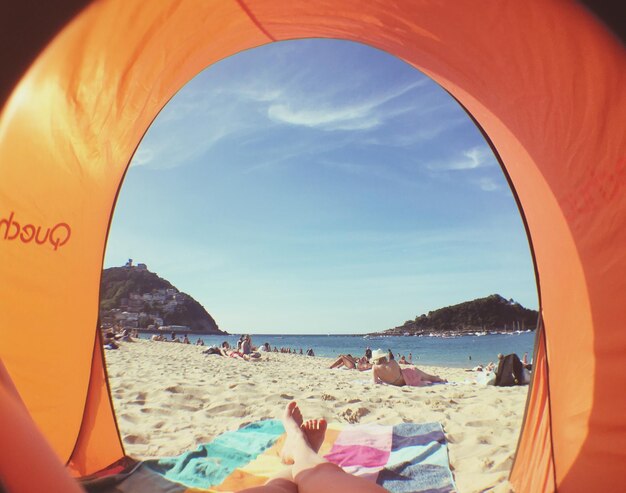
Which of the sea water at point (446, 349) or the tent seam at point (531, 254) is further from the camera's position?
the sea water at point (446, 349)

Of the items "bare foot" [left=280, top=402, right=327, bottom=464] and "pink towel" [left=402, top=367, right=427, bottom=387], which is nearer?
"bare foot" [left=280, top=402, right=327, bottom=464]

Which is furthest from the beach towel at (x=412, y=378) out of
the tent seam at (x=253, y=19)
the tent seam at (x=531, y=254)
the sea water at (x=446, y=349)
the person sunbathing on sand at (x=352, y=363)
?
the sea water at (x=446, y=349)

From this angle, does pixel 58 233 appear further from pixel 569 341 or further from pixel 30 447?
pixel 569 341

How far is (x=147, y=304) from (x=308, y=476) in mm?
71103

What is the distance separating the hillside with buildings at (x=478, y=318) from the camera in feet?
206

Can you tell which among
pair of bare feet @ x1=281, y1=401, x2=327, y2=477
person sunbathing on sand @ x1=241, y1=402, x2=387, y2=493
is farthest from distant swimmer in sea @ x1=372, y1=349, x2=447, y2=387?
person sunbathing on sand @ x1=241, y1=402, x2=387, y2=493

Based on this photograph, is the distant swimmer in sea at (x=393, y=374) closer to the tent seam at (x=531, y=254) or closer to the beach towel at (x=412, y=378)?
the beach towel at (x=412, y=378)

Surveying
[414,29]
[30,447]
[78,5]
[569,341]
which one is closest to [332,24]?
[414,29]

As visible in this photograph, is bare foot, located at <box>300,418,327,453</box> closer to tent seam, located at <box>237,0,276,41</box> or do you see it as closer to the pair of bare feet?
the pair of bare feet

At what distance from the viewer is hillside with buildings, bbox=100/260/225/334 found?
61750mm

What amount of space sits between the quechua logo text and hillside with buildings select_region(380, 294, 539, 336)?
68670mm

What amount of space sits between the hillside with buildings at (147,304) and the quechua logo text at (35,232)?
200 feet

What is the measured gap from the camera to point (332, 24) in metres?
2.07

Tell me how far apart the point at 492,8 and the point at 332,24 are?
898 mm
